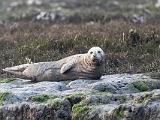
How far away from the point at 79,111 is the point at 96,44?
636 cm

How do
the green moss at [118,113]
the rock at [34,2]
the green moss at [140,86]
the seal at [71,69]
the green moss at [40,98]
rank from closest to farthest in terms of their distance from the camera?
the green moss at [118,113] < the green moss at [40,98] < the green moss at [140,86] < the seal at [71,69] < the rock at [34,2]

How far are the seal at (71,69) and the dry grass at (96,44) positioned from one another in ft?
4.96

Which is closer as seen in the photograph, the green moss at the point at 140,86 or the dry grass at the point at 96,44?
the green moss at the point at 140,86

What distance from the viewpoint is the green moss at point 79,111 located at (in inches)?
Result: 439

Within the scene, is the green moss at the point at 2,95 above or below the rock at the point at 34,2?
above

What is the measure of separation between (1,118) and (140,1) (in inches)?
1042

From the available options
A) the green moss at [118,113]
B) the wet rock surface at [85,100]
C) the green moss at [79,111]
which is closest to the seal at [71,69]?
the wet rock surface at [85,100]

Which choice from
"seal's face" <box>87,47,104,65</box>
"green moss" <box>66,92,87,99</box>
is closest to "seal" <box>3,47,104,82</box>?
"seal's face" <box>87,47,104,65</box>

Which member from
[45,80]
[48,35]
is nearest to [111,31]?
[48,35]

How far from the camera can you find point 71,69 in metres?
13.7

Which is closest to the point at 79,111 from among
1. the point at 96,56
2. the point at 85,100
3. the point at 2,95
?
the point at 85,100

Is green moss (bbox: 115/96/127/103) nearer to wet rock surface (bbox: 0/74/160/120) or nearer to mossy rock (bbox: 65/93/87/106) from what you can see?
wet rock surface (bbox: 0/74/160/120)

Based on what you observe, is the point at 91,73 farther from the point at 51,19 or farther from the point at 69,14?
the point at 69,14

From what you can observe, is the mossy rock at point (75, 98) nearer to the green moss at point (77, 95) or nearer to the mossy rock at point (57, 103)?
the green moss at point (77, 95)
